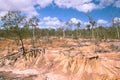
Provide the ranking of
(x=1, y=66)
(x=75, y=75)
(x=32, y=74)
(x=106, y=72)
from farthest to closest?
(x=1, y=66)
(x=32, y=74)
(x=75, y=75)
(x=106, y=72)

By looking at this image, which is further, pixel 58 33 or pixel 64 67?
pixel 58 33

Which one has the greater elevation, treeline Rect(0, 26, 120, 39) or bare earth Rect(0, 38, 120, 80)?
treeline Rect(0, 26, 120, 39)

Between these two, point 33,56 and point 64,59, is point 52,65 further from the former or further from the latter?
point 33,56

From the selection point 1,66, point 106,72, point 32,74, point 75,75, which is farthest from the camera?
point 1,66

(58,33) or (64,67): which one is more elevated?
(58,33)

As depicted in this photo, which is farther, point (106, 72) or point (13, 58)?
point (13, 58)

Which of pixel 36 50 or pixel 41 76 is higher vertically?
pixel 36 50

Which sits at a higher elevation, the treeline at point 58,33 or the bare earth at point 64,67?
the treeline at point 58,33

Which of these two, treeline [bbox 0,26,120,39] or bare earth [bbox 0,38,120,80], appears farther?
treeline [bbox 0,26,120,39]

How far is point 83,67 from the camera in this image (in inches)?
1384

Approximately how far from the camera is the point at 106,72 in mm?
32375

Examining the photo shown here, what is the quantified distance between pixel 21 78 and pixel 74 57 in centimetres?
1099

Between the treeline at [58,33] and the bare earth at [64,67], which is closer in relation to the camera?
the bare earth at [64,67]

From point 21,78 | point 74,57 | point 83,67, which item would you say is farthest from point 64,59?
point 21,78
